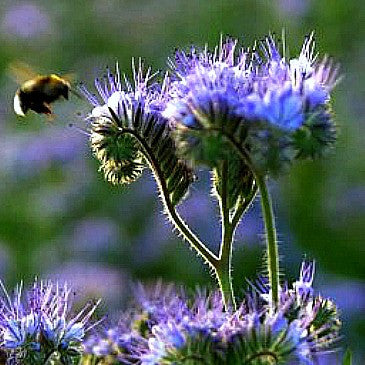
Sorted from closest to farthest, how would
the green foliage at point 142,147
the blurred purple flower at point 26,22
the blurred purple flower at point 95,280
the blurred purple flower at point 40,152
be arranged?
the green foliage at point 142,147 < the blurred purple flower at point 95,280 < the blurred purple flower at point 40,152 < the blurred purple flower at point 26,22

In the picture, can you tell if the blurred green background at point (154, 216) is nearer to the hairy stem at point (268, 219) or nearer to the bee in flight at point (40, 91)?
the bee in flight at point (40, 91)

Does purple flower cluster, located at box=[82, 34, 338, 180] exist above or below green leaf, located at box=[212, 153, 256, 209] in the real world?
above

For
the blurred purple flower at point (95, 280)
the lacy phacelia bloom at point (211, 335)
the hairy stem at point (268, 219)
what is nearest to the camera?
the lacy phacelia bloom at point (211, 335)

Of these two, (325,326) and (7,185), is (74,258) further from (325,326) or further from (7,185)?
(325,326)

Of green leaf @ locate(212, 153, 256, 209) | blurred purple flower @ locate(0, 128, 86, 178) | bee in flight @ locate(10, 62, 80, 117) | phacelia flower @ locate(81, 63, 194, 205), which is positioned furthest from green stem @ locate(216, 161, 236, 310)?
blurred purple flower @ locate(0, 128, 86, 178)

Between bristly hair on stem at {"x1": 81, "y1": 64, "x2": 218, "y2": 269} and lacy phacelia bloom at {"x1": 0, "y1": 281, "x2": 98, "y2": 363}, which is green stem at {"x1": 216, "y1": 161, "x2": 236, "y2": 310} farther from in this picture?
lacy phacelia bloom at {"x1": 0, "y1": 281, "x2": 98, "y2": 363}

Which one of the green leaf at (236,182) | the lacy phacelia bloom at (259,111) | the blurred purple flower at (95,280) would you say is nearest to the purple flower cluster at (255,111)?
the lacy phacelia bloom at (259,111)

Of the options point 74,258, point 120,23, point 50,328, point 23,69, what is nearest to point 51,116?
point 23,69
